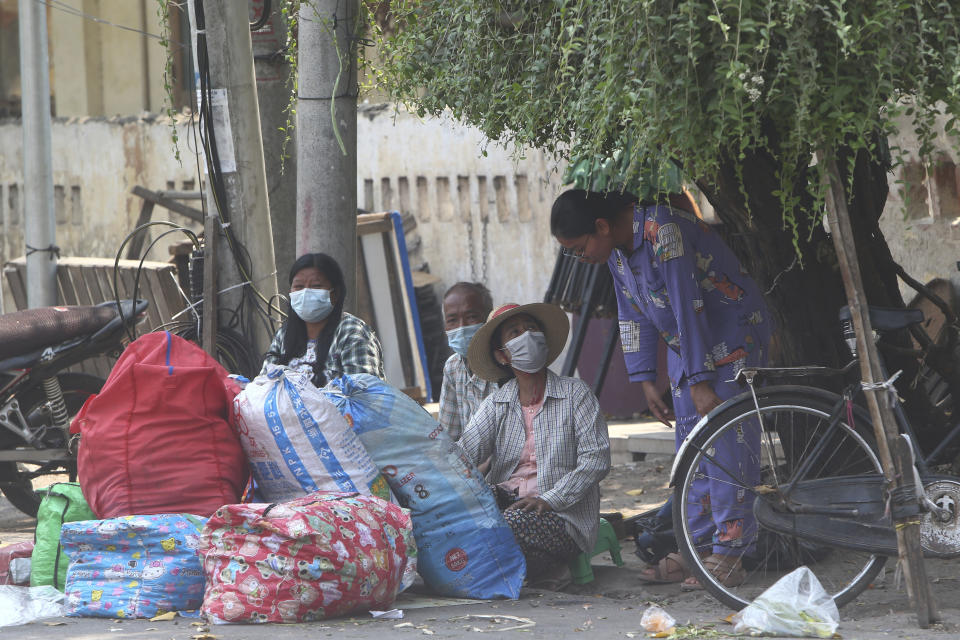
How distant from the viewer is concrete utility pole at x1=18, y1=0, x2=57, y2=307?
8477mm

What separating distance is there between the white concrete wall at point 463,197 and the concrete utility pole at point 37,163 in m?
3.47

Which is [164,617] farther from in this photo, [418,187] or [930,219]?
[418,187]

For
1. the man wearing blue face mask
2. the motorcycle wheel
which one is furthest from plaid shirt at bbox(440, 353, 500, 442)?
the motorcycle wheel

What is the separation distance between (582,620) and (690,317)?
1.13 meters

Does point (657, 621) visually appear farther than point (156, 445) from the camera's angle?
No

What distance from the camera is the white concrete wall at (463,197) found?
10.9 meters

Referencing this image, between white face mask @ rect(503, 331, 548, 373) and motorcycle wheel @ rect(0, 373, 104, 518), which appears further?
motorcycle wheel @ rect(0, 373, 104, 518)

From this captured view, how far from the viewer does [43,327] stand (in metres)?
6.34

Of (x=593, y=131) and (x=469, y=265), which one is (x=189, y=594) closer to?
(x=593, y=131)

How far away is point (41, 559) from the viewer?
4613 millimetres

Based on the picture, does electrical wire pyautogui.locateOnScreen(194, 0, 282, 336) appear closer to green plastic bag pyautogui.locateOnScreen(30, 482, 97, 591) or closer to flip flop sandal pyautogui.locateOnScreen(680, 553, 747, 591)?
green plastic bag pyautogui.locateOnScreen(30, 482, 97, 591)

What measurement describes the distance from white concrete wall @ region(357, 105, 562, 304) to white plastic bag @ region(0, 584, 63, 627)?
6.62m

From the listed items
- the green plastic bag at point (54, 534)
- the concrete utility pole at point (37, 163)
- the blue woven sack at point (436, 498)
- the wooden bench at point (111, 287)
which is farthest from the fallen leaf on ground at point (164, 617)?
the concrete utility pole at point (37, 163)

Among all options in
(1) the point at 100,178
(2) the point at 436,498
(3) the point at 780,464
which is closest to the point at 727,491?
(3) the point at 780,464
